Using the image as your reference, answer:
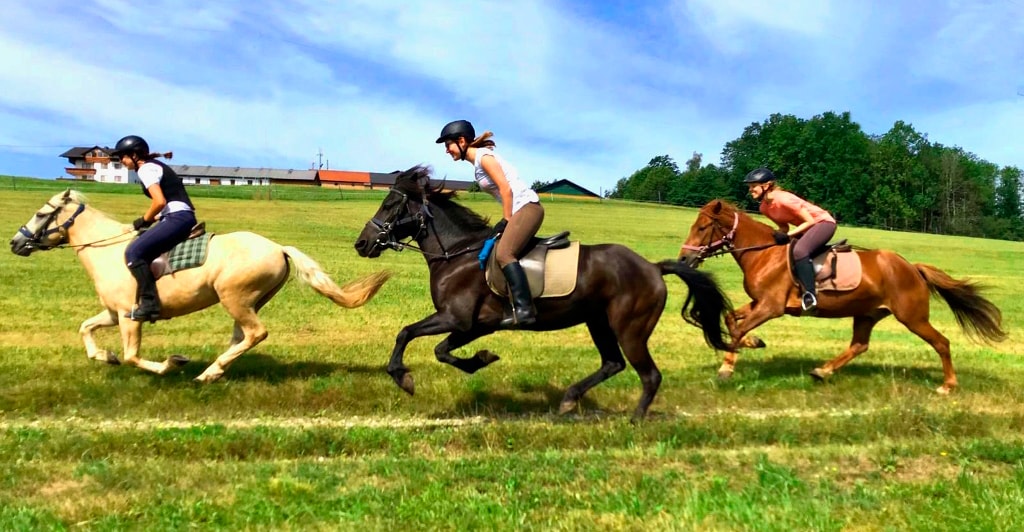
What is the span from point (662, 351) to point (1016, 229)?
115817 millimetres

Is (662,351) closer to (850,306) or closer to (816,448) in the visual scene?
(850,306)

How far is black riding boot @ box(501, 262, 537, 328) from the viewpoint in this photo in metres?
6.83

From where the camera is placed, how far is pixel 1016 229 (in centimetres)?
10306

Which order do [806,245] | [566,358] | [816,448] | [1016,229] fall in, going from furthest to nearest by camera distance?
[1016,229] < [566,358] < [806,245] < [816,448]

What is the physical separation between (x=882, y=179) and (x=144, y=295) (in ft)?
344

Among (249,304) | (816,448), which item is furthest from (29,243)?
(816,448)

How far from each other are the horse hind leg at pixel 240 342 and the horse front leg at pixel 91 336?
1143mm

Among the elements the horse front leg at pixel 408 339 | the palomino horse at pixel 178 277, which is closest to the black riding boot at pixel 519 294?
the horse front leg at pixel 408 339

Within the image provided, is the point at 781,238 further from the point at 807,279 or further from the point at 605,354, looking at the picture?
the point at 605,354

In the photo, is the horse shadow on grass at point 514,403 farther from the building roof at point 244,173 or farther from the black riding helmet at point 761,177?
the building roof at point 244,173

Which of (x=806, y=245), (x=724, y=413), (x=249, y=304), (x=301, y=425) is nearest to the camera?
(x=301, y=425)

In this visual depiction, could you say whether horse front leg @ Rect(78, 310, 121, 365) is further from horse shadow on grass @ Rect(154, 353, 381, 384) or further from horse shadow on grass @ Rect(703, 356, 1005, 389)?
horse shadow on grass @ Rect(703, 356, 1005, 389)

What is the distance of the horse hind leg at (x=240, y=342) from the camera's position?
8.26m

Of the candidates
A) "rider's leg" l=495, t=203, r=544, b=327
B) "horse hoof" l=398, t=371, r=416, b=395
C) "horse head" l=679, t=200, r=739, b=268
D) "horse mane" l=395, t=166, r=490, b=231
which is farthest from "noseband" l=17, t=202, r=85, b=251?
"horse head" l=679, t=200, r=739, b=268
